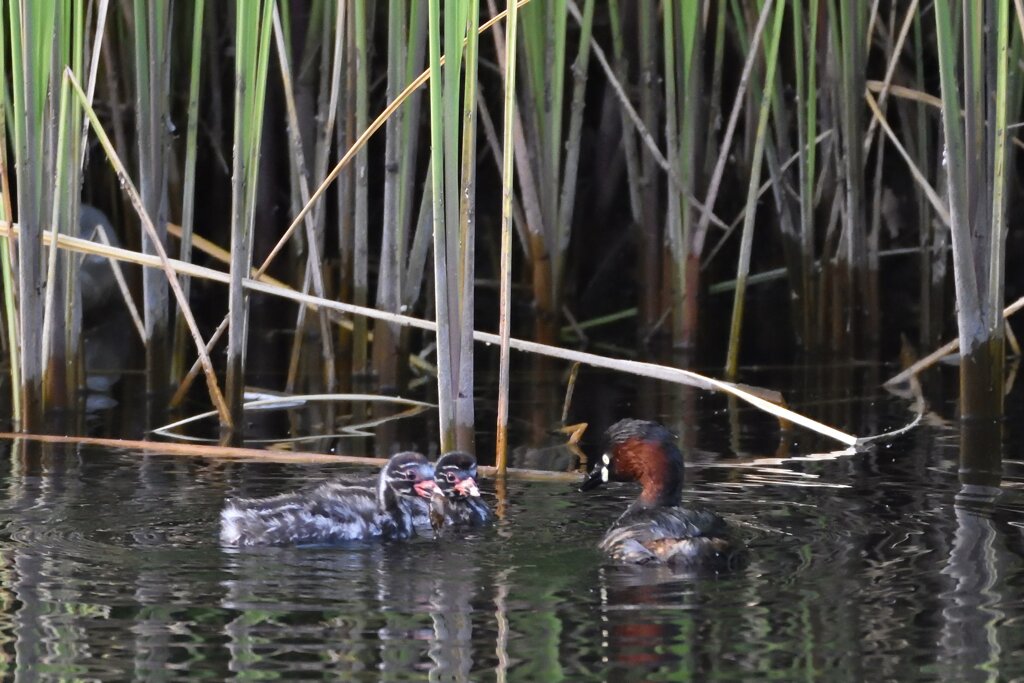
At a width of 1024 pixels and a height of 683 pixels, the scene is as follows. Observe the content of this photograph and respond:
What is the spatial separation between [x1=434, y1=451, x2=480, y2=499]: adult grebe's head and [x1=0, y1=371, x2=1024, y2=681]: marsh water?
16 cm


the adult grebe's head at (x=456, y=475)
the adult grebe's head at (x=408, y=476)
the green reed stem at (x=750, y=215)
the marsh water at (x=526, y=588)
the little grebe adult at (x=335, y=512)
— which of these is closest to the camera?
the marsh water at (x=526, y=588)

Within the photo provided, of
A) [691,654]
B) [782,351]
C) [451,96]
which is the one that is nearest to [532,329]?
[782,351]

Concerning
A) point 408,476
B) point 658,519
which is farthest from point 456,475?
point 658,519

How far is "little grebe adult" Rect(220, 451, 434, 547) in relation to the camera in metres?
4.90

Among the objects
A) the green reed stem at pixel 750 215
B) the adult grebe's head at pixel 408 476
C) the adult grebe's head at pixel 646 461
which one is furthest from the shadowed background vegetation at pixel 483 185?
the adult grebe's head at pixel 646 461

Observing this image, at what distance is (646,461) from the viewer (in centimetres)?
522

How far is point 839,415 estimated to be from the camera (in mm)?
7211

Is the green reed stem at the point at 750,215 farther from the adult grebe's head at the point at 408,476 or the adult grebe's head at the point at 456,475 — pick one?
the adult grebe's head at the point at 456,475

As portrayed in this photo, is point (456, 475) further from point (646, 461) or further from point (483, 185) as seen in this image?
point (483, 185)

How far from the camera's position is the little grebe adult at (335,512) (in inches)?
193

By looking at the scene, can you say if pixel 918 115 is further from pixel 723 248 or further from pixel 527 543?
pixel 527 543

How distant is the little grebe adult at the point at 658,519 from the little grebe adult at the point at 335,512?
0.60 meters

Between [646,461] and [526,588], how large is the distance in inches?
39.8

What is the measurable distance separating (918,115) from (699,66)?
1.29m
